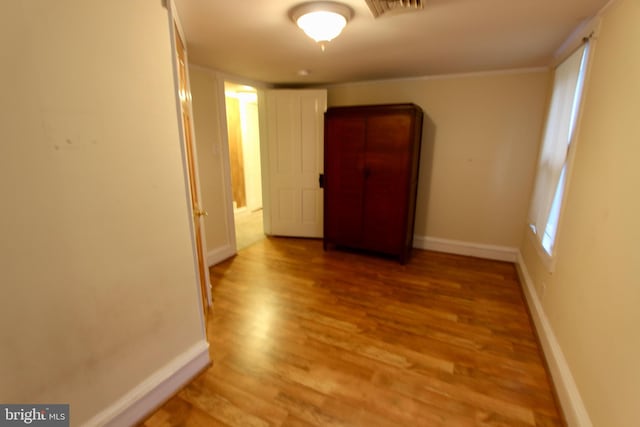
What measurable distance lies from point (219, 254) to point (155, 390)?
195 centimetres

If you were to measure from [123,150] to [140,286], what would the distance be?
658 mm

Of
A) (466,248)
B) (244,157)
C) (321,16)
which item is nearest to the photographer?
(321,16)

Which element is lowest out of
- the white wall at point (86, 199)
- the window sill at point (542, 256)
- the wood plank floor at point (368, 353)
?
the wood plank floor at point (368, 353)

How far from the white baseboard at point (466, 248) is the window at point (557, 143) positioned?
2.67 feet

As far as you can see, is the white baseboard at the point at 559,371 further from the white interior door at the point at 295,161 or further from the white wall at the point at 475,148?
the white interior door at the point at 295,161

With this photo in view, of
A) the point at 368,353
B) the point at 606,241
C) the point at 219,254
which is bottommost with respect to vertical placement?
the point at 368,353

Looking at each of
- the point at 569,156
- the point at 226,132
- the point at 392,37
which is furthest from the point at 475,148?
the point at 226,132

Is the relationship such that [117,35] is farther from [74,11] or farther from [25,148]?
[25,148]

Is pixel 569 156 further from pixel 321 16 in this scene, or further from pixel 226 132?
pixel 226 132

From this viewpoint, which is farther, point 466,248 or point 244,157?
point 244,157

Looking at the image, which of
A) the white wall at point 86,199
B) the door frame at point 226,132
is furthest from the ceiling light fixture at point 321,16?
the door frame at point 226,132

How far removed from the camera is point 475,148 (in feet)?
11.0

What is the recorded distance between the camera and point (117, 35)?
3.92ft

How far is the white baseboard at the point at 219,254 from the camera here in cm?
328
